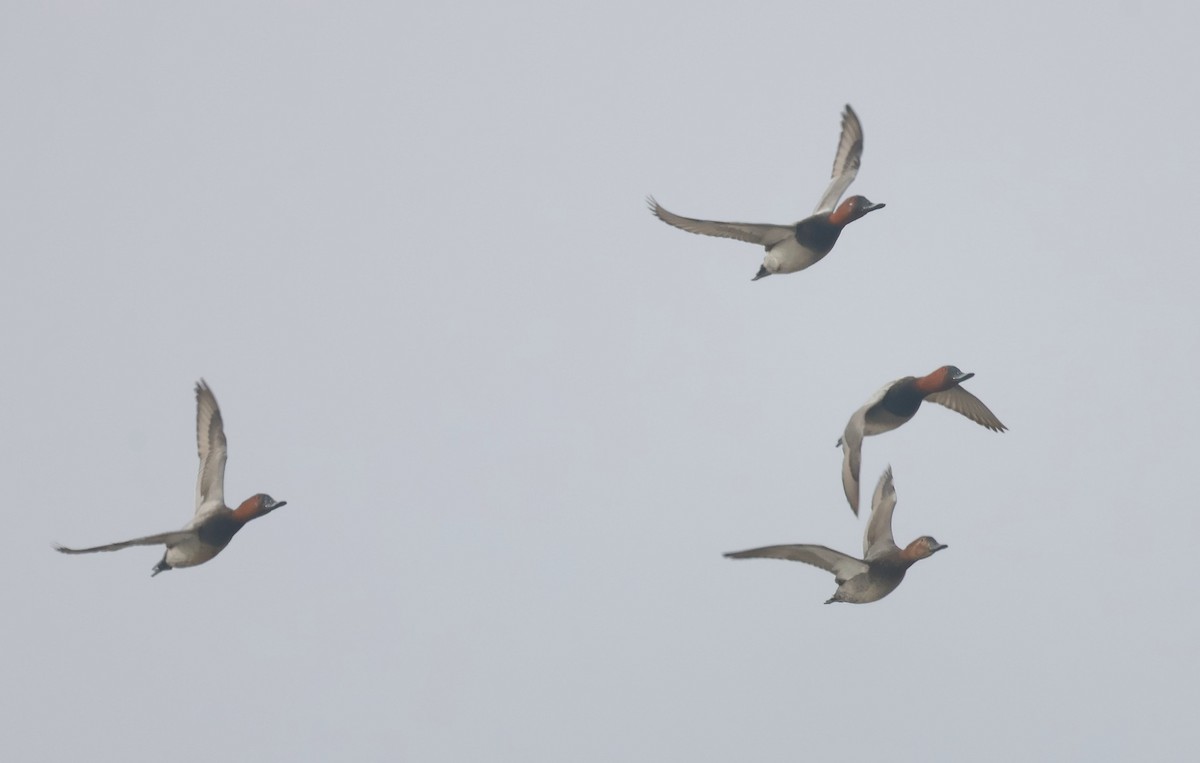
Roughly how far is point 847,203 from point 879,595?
7560mm

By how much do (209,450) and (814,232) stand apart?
1184cm

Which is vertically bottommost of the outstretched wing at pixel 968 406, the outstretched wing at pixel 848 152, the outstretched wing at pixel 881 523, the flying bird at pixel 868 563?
the flying bird at pixel 868 563

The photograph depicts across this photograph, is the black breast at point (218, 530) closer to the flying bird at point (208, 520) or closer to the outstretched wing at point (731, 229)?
the flying bird at point (208, 520)

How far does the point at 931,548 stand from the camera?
26125 mm

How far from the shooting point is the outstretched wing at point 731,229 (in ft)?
95.7

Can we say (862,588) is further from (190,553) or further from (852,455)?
(190,553)

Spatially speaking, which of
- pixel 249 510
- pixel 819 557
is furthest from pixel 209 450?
pixel 819 557

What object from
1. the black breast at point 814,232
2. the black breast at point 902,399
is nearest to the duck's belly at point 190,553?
the black breast at point 814,232

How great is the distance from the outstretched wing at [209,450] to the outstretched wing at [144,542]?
1.09m

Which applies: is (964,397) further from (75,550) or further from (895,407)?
(75,550)

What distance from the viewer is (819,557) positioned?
25.5 metres

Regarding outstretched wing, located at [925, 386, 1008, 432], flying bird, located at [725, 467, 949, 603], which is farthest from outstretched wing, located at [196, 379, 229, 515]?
outstretched wing, located at [925, 386, 1008, 432]

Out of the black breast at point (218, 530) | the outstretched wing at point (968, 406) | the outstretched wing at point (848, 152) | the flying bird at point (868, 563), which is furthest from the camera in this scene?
the outstretched wing at point (848, 152)

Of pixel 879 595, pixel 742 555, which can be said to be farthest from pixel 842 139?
pixel 742 555
